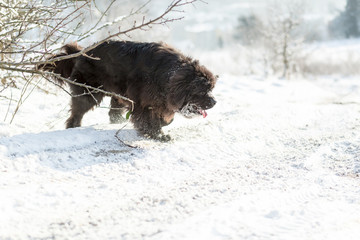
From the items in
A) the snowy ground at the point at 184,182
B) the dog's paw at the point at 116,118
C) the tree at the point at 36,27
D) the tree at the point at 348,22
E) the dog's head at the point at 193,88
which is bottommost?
the snowy ground at the point at 184,182

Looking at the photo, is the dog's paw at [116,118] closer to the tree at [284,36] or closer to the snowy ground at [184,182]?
the snowy ground at [184,182]

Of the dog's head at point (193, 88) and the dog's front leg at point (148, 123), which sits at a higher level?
the dog's head at point (193, 88)

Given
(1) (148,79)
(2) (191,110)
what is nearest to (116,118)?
(1) (148,79)

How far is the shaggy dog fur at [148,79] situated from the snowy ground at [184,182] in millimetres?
437

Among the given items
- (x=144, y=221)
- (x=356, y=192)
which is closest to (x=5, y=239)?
(x=144, y=221)

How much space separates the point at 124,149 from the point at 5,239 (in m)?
2.35

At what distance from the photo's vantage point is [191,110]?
5680 millimetres

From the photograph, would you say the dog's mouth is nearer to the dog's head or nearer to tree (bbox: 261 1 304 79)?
the dog's head

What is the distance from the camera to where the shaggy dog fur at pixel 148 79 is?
546 centimetres

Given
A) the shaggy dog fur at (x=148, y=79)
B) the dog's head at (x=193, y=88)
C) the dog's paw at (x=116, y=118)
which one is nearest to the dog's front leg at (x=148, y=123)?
the shaggy dog fur at (x=148, y=79)

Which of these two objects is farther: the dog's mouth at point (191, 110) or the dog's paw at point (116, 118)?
the dog's paw at point (116, 118)

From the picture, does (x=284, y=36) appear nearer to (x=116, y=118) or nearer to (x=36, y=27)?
(x=116, y=118)

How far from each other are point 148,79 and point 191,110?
0.81m

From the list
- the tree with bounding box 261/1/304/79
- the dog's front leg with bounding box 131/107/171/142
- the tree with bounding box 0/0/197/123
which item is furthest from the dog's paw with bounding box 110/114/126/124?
the tree with bounding box 261/1/304/79
